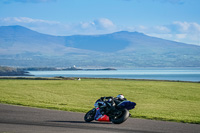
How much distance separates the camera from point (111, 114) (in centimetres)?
1698

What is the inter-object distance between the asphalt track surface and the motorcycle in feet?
0.73

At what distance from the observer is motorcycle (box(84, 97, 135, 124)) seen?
16406mm

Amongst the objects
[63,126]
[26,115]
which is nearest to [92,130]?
[63,126]

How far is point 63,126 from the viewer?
53.5ft

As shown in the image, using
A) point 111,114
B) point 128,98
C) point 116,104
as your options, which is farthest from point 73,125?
point 128,98

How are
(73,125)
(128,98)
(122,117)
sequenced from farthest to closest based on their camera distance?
1. (128,98)
2. (73,125)
3. (122,117)

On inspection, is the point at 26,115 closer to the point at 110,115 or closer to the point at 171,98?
the point at 110,115

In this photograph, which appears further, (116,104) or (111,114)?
(111,114)

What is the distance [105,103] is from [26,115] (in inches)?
187

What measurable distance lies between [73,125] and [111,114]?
170 centimetres

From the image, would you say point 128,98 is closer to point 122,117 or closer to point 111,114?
point 111,114

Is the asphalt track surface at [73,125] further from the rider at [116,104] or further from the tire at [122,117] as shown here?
the rider at [116,104]

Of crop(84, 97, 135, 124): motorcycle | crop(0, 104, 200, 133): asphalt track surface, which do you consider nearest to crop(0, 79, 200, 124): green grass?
crop(0, 104, 200, 133): asphalt track surface

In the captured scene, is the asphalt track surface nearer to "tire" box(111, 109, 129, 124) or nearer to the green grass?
"tire" box(111, 109, 129, 124)
